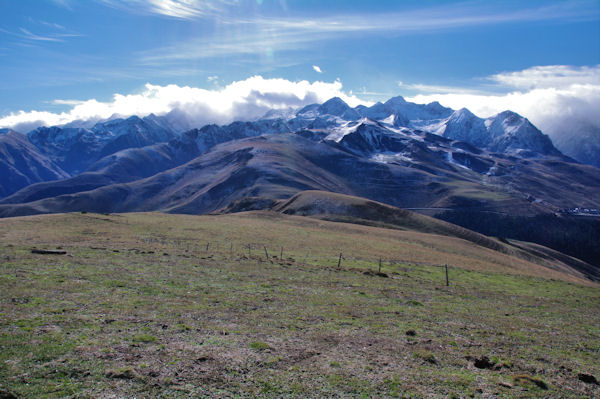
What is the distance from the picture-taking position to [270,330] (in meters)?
19.3

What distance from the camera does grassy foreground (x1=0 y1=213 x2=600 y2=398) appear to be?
532 inches

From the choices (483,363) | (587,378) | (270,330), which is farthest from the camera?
(270,330)

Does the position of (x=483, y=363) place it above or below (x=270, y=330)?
below

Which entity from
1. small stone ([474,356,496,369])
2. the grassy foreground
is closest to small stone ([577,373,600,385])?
the grassy foreground

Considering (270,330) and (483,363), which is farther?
(270,330)

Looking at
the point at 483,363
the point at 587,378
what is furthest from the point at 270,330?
the point at 587,378

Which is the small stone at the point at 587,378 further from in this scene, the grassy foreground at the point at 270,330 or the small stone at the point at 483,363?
the small stone at the point at 483,363

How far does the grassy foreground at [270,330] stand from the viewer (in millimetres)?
13516

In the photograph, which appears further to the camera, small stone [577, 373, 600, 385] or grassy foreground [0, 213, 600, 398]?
small stone [577, 373, 600, 385]

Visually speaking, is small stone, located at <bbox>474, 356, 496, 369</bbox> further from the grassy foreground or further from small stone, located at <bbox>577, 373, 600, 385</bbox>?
small stone, located at <bbox>577, 373, 600, 385</bbox>

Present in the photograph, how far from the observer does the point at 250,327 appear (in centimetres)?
1962

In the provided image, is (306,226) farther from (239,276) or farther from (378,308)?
Result: (378,308)

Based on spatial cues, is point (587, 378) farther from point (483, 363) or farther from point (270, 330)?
point (270, 330)

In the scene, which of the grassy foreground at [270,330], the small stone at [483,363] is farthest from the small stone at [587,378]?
the small stone at [483,363]
